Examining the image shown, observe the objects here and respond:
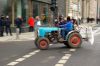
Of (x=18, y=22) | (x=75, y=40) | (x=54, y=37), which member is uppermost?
(x=18, y=22)

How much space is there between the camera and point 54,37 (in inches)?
828

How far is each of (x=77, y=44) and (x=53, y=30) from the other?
4.78 ft

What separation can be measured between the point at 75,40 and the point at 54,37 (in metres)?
1.08

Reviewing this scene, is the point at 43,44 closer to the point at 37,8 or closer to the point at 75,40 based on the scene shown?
the point at 75,40

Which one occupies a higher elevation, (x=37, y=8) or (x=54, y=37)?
(x=37, y=8)

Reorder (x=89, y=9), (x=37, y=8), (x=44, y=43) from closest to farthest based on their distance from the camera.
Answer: (x=44, y=43) < (x=37, y=8) < (x=89, y=9)

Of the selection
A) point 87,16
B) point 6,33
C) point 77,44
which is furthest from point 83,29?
point 87,16

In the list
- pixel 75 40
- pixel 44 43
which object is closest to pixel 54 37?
pixel 44 43

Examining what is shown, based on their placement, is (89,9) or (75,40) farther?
(89,9)

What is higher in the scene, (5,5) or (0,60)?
(5,5)

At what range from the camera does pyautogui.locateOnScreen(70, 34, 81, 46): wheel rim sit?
2106cm

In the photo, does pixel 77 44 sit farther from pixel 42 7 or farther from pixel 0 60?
pixel 42 7

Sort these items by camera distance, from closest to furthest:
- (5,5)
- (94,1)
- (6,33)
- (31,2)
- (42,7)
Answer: (6,33), (5,5), (31,2), (42,7), (94,1)

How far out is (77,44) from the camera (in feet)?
69.7
